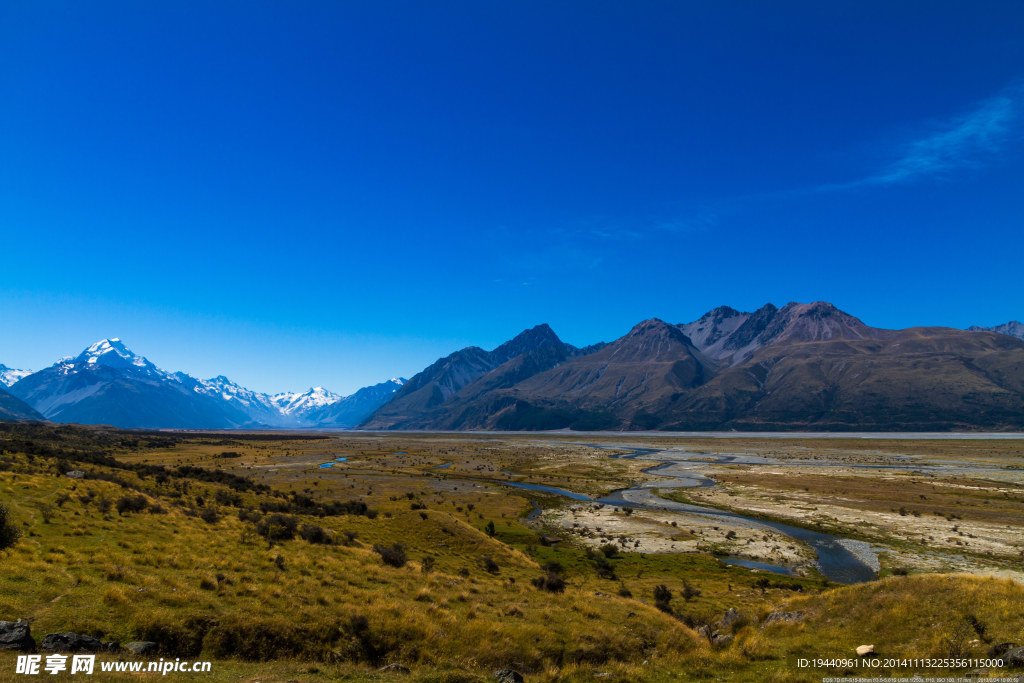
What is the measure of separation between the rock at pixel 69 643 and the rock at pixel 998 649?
89.5 ft

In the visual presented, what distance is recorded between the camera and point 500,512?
6362 cm

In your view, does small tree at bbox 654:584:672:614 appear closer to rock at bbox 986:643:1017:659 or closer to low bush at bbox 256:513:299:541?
rock at bbox 986:643:1017:659

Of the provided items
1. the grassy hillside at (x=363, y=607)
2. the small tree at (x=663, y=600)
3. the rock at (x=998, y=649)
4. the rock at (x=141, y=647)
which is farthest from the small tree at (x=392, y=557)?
the rock at (x=998, y=649)

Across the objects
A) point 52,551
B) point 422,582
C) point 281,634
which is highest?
point 52,551

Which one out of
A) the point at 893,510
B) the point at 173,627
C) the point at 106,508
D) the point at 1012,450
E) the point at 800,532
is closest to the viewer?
the point at 173,627

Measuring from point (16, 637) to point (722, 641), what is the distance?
24.7m

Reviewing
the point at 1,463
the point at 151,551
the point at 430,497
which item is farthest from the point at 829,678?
the point at 430,497

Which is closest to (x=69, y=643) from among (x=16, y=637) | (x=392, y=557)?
(x=16, y=637)

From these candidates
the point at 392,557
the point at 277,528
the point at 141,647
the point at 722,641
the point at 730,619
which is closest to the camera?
the point at 141,647

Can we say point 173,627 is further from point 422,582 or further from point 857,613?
point 857,613

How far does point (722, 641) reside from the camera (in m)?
20.5

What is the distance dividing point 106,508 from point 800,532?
6499 cm

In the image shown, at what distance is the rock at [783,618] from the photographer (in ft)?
70.6

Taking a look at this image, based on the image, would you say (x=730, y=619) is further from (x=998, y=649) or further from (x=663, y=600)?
(x=998, y=649)
